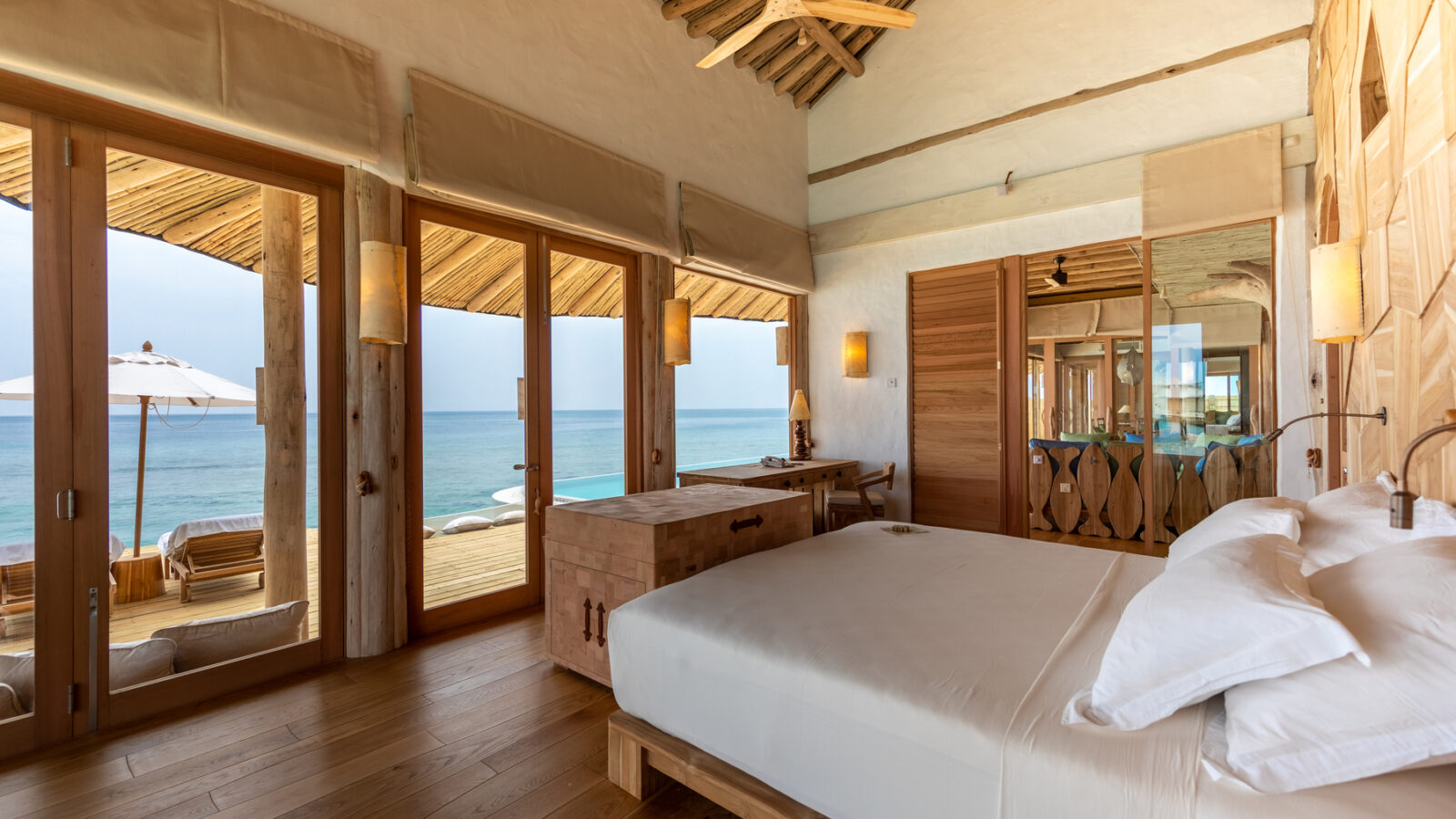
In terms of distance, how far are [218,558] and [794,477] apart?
3.41 meters

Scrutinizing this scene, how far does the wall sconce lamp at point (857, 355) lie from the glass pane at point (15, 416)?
5082mm

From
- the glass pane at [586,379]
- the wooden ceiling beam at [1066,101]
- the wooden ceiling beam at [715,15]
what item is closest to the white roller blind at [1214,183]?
the wooden ceiling beam at [1066,101]

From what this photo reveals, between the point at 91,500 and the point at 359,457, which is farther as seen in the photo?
the point at 359,457

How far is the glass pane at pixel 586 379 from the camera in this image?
4.11 meters

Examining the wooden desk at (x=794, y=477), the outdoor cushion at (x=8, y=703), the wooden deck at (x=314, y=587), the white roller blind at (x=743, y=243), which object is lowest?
the outdoor cushion at (x=8, y=703)

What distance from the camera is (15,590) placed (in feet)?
7.37

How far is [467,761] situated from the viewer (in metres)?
2.12

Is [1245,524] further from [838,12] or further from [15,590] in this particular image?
[15,590]

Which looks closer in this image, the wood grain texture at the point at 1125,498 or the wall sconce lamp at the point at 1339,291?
the wall sconce lamp at the point at 1339,291

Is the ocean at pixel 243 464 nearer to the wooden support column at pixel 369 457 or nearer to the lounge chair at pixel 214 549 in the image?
the lounge chair at pixel 214 549

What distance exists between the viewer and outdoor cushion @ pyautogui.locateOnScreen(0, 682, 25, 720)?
2.18 m

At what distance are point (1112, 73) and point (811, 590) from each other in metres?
4.81

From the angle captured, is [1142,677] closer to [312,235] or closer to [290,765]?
[290,765]

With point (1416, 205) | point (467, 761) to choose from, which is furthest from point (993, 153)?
point (467, 761)
